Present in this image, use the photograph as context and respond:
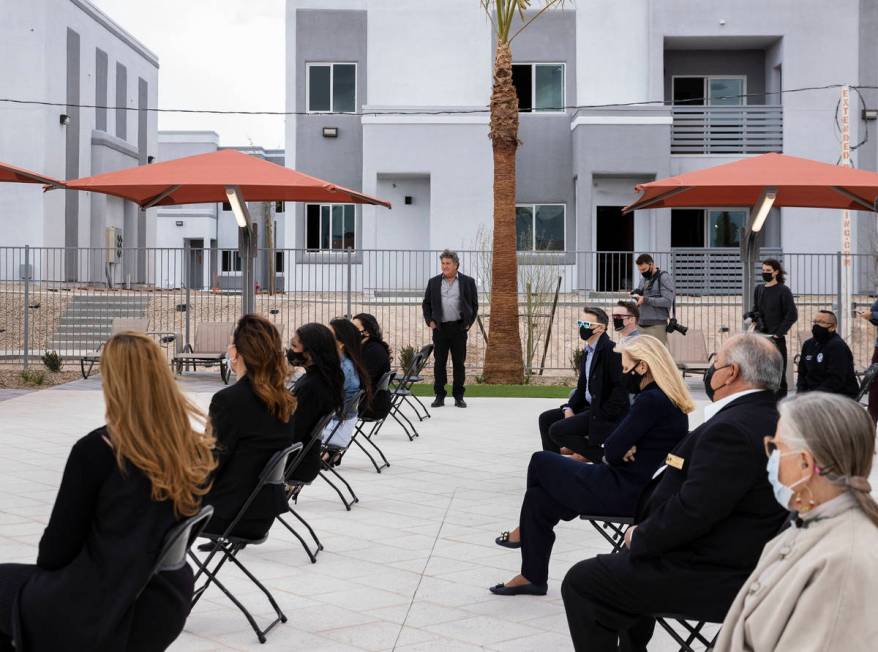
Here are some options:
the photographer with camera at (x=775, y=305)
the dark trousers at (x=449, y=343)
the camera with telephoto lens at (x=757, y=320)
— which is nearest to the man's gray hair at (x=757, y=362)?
the photographer with camera at (x=775, y=305)

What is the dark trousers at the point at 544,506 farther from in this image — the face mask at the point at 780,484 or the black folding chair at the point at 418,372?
the black folding chair at the point at 418,372

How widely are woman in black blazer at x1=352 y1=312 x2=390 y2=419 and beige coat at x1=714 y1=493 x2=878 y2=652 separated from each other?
7.03 metres

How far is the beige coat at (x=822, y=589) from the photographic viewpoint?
7.98 ft

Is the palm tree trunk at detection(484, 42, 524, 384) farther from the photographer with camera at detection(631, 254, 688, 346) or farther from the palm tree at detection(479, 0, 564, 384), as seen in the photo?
the photographer with camera at detection(631, 254, 688, 346)

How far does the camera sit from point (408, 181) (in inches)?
1077

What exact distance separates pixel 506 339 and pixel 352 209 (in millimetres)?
11444

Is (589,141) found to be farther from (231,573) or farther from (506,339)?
(231,573)

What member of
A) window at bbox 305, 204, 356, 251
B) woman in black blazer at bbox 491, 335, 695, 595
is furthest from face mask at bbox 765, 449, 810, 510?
window at bbox 305, 204, 356, 251

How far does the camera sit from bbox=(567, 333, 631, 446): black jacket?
7.03 m

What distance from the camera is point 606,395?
7.16m

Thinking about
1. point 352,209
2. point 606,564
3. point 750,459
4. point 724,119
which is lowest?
point 606,564

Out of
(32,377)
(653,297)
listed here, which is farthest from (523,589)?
(32,377)

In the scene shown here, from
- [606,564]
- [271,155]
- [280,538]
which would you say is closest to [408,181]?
[280,538]

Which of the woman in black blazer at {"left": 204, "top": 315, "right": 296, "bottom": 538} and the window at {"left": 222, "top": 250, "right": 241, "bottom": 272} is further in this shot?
the window at {"left": 222, "top": 250, "right": 241, "bottom": 272}
